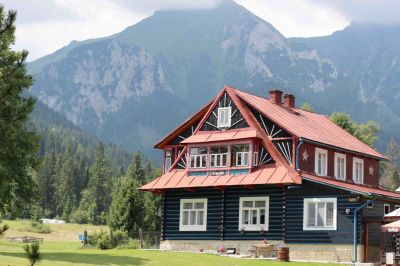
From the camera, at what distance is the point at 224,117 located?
50.0 m

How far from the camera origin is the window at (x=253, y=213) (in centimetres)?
4597

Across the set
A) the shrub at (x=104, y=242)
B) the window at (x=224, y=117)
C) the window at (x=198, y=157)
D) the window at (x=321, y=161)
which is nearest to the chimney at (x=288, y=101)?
the window at (x=224, y=117)

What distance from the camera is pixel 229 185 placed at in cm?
4641

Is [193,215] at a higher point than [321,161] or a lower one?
lower

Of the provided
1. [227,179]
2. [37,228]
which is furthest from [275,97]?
[37,228]

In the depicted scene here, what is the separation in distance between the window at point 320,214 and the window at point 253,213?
9.53 feet

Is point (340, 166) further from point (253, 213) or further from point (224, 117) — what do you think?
point (224, 117)

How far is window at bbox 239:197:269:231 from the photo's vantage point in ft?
151

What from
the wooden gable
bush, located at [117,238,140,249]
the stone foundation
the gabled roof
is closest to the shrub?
bush, located at [117,238,140,249]

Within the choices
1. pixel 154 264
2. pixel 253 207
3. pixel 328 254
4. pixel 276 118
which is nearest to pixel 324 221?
pixel 328 254

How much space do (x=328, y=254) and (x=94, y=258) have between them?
14.6 metres

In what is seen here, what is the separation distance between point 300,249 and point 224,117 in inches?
438

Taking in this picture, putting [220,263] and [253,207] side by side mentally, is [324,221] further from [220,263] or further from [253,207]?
[220,263]

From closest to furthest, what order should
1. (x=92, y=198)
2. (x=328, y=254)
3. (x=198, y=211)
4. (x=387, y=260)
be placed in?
(x=387, y=260) < (x=328, y=254) < (x=198, y=211) < (x=92, y=198)
